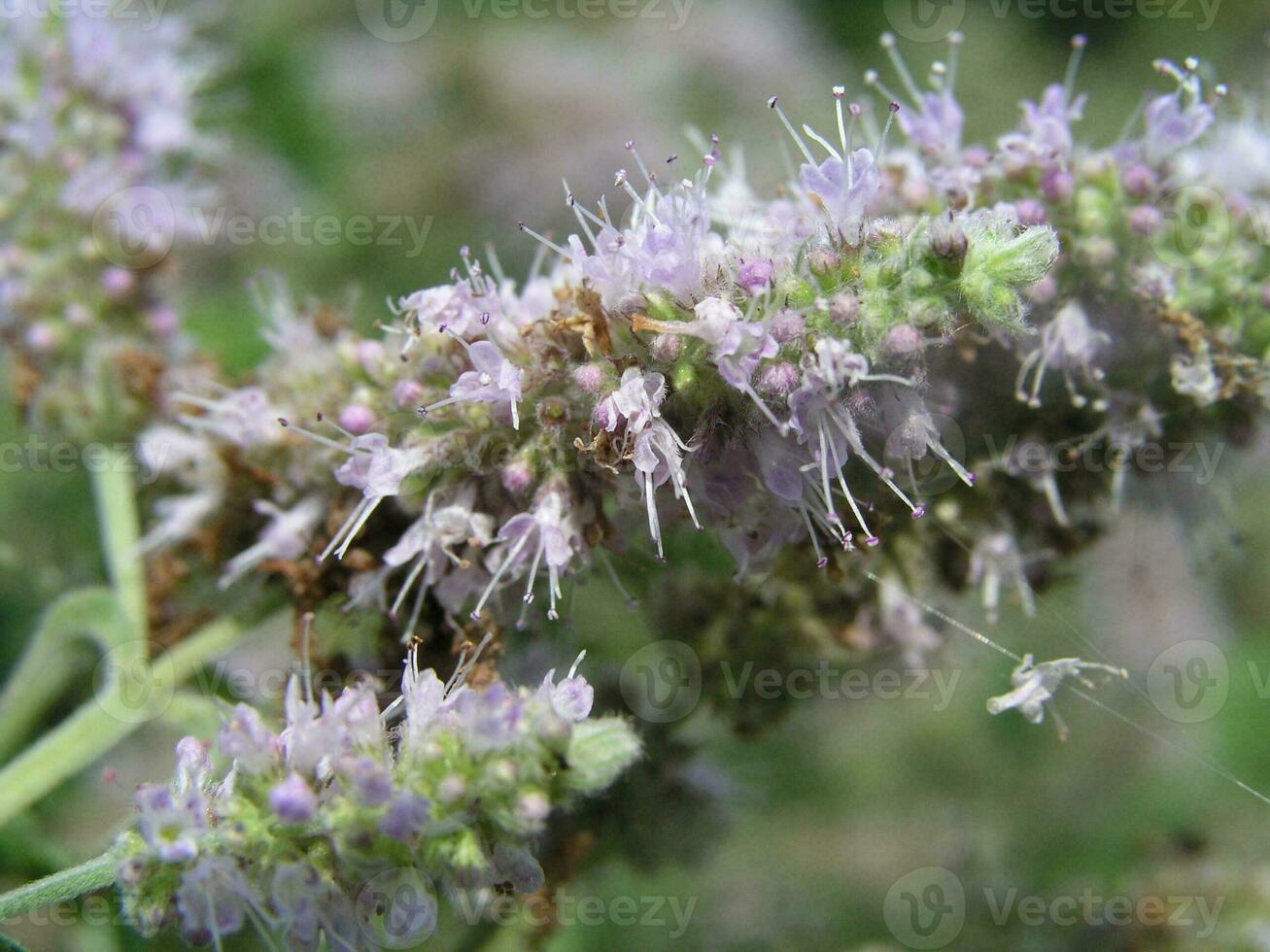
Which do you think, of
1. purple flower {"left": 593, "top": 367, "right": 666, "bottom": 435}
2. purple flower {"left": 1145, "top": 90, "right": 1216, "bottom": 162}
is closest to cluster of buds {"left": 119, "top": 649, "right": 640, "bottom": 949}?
purple flower {"left": 593, "top": 367, "right": 666, "bottom": 435}

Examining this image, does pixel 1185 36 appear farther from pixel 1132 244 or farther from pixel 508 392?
pixel 508 392

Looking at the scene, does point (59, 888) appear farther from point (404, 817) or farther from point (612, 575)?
point (612, 575)

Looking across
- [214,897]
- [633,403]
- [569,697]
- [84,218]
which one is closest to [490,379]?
[633,403]

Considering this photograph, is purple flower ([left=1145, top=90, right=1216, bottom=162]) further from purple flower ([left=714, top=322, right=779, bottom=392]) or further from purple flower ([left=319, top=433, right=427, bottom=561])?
purple flower ([left=319, top=433, right=427, bottom=561])

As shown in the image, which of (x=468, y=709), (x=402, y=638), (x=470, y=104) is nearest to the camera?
(x=468, y=709)

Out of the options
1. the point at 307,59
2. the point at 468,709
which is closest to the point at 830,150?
the point at 468,709

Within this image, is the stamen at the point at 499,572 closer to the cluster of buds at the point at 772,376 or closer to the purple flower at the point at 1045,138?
the cluster of buds at the point at 772,376
